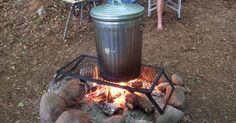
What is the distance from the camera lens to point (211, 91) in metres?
3.98

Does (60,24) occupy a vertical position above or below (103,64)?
below

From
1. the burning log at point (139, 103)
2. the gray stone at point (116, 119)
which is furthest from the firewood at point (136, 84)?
the gray stone at point (116, 119)

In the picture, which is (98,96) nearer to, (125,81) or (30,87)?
(125,81)

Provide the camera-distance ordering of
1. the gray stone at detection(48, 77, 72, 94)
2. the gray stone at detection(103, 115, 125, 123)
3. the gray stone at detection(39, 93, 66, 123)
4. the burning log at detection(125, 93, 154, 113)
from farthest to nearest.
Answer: the gray stone at detection(48, 77, 72, 94)
the burning log at detection(125, 93, 154, 113)
the gray stone at detection(39, 93, 66, 123)
the gray stone at detection(103, 115, 125, 123)

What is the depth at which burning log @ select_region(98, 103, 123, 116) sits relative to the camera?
129 inches

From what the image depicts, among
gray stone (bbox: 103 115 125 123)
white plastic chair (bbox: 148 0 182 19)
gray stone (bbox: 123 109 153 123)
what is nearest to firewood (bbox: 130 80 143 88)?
gray stone (bbox: 123 109 153 123)

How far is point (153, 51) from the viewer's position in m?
4.80

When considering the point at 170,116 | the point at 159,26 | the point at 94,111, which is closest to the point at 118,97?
the point at 94,111

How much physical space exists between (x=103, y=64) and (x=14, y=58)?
2165 mm

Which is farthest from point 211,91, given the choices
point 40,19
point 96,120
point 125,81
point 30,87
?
point 40,19

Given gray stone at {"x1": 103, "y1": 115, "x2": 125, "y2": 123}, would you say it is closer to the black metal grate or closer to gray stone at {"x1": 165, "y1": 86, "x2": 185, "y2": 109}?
the black metal grate

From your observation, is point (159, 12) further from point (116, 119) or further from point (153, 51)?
point (116, 119)

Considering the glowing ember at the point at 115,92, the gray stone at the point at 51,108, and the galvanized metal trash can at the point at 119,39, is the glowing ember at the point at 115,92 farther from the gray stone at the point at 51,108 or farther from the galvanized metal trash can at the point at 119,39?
the gray stone at the point at 51,108

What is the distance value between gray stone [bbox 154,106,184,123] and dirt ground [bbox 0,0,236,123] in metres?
0.29
